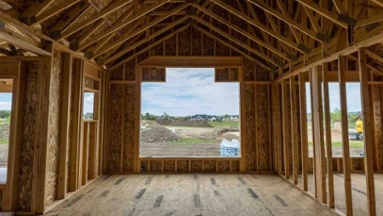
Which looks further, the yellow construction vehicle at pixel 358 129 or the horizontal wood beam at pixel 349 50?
the yellow construction vehicle at pixel 358 129

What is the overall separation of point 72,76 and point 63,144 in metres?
1.62

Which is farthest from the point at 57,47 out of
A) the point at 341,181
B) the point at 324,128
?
the point at 341,181

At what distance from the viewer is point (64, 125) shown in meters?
5.05

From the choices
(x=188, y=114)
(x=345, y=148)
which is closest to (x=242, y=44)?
(x=188, y=114)

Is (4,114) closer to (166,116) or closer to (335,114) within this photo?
(166,116)

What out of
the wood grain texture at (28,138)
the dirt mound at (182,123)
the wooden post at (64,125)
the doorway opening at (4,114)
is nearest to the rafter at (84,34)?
the wooden post at (64,125)

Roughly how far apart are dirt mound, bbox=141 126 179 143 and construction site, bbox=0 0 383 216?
0.15 ft

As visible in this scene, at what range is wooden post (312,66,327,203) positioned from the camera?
15.5 feet

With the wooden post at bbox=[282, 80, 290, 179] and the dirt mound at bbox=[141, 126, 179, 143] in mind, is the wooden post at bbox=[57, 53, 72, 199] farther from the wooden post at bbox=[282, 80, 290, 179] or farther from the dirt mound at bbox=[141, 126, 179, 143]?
the wooden post at bbox=[282, 80, 290, 179]

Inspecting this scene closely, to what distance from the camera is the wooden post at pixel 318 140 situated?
15.5 feet

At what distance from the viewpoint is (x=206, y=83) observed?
8.34 meters

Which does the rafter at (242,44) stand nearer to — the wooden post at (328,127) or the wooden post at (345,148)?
the wooden post at (328,127)

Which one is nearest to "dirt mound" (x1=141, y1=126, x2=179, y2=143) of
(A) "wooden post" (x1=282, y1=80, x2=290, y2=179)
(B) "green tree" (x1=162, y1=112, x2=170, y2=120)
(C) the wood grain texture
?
(B) "green tree" (x1=162, y1=112, x2=170, y2=120)

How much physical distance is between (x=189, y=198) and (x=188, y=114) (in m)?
4.10
